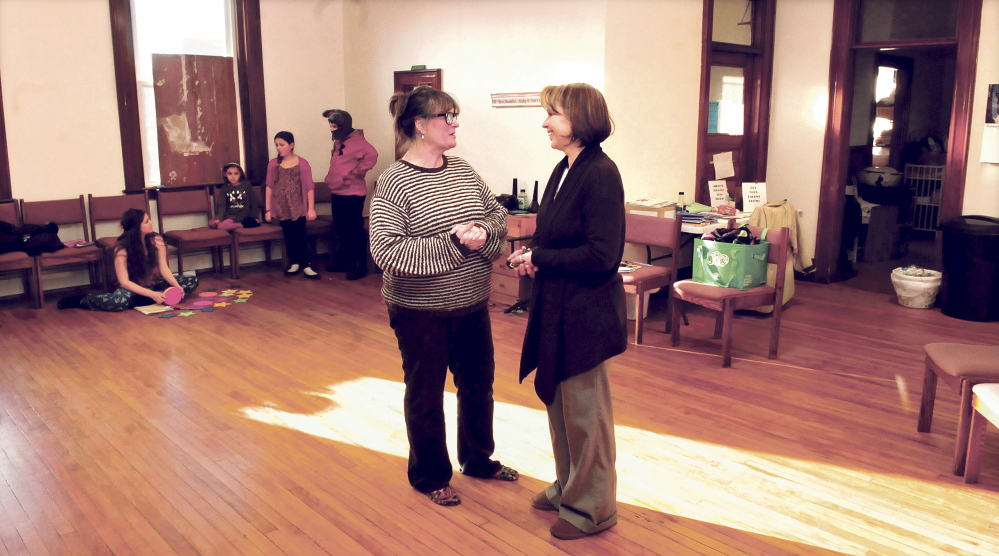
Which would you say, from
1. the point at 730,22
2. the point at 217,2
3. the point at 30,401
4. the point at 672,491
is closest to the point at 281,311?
the point at 30,401

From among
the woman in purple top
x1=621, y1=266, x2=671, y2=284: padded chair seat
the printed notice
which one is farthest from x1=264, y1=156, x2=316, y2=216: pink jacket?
the printed notice

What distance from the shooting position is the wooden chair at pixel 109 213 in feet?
22.7

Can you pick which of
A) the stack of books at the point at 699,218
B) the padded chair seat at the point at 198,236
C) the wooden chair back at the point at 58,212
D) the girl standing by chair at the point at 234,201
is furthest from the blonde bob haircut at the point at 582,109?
the wooden chair back at the point at 58,212

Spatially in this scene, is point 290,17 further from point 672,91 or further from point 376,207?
point 376,207

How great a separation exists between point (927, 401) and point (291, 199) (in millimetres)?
5663

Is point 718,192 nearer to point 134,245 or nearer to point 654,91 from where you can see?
point 654,91

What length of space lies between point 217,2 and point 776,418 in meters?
6.59

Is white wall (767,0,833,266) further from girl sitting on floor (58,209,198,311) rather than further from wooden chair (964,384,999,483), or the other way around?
girl sitting on floor (58,209,198,311)

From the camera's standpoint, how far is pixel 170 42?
7484mm

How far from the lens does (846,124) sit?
23.2ft

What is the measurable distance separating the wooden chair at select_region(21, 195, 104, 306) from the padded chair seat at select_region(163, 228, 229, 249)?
0.66 metres

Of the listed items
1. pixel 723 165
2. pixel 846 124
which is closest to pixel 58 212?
pixel 723 165

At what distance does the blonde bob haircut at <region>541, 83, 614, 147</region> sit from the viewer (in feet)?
8.59

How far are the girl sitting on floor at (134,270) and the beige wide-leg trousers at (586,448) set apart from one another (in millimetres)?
4552
